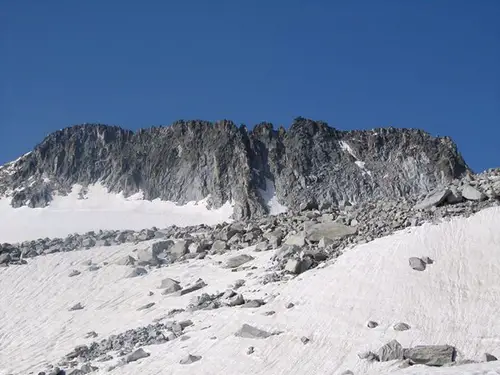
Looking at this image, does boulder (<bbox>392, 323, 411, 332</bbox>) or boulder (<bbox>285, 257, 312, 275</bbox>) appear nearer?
boulder (<bbox>392, 323, 411, 332</bbox>)

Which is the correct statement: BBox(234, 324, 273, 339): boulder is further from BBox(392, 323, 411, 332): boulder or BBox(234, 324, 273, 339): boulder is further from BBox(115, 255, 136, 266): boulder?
BBox(115, 255, 136, 266): boulder

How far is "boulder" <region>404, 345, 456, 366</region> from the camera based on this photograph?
488 inches

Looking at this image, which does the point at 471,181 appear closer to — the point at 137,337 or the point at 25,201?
the point at 137,337

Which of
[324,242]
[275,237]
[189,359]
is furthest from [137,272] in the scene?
[189,359]

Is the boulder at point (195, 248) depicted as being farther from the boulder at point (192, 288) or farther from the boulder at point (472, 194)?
the boulder at point (472, 194)

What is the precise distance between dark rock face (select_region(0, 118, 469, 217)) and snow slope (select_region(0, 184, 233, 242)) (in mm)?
2452

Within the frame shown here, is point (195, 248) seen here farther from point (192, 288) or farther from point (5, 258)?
point (5, 258)

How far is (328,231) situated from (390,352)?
374 inches

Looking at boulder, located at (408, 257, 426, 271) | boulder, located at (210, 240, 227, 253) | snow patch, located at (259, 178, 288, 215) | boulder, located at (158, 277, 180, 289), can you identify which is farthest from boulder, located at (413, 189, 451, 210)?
snow patch, located at (259, 178, 288, 215)

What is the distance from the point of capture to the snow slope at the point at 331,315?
45.5ft

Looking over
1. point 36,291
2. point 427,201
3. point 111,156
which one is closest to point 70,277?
point 36,291

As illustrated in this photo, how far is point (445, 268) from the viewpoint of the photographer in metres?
16.9

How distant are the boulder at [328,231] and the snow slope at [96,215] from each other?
6428cm

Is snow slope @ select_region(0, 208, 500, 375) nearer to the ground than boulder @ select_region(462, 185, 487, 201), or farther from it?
nearer to the ground
